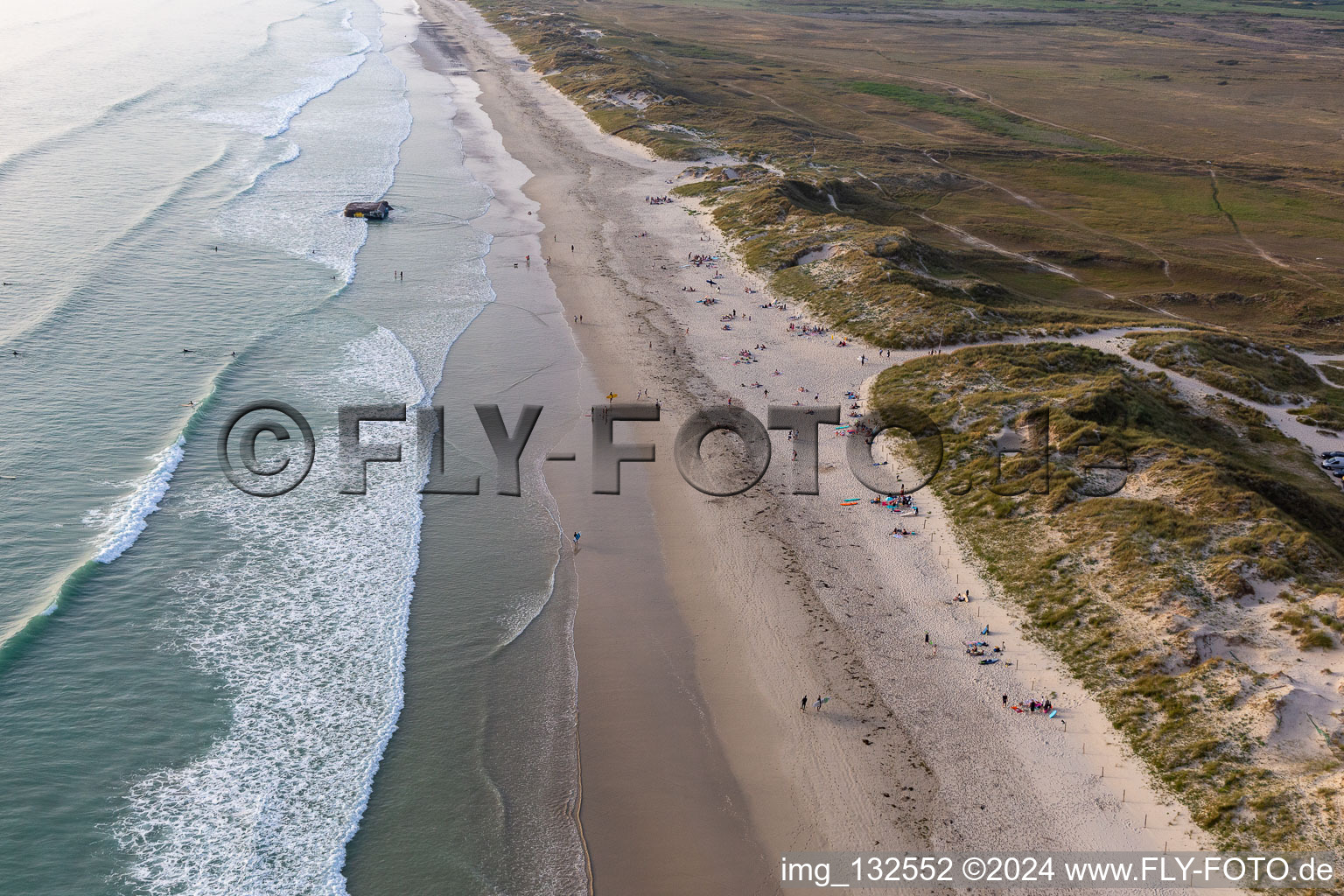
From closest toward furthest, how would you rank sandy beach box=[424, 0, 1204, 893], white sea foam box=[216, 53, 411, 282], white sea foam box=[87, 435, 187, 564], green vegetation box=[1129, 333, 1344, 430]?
sandy beach box=[424, 0, 1204, 893]
white sea foam box=[87, 435, 187, 564]
green vegetation box=[1129, 333, 1344, 430]
white sea foam box=[216, 53, 411, 282]

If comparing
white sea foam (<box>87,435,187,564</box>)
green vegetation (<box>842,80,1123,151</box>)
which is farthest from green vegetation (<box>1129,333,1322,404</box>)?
green vegetation (<box>842,80,1123,151</box>)

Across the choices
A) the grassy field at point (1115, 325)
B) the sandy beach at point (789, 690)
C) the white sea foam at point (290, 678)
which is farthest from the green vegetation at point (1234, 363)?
the white sea foam at point (290, 678)

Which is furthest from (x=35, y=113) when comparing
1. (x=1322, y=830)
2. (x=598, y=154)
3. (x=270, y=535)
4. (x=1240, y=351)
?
(x=1322, y=830)

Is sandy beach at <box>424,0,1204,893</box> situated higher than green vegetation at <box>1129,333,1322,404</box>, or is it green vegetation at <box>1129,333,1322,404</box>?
green vegetation at <box>1129,333,1322,404</box>

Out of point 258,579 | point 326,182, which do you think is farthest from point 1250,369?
point 326,182

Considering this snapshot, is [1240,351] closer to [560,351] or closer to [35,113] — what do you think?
[560,351]

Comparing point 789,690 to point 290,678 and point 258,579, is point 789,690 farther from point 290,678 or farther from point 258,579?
point 258,579

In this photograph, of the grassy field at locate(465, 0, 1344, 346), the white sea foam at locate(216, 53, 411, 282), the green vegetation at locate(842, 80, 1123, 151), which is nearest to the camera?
the grassy field at locate(465, 0, 1344, 346)

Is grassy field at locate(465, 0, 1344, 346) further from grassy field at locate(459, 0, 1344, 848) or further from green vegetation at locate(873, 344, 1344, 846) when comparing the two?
green vegetation at locate(873, 344, 1344, 846)
